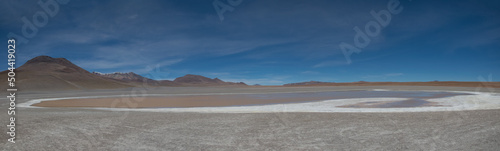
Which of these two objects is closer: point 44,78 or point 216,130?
point 216,130

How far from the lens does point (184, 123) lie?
35.0ft

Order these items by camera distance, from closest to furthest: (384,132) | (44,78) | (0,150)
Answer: (0,150) < (384,132) < (44,78)

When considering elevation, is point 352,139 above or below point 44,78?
below

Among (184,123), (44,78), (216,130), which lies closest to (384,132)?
(216,130)

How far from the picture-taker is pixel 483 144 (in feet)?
22.7

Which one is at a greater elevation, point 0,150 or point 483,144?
point 0,150

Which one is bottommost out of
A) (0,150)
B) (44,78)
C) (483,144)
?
(483,144)

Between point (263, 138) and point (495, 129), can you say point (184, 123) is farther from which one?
point (495, 129)

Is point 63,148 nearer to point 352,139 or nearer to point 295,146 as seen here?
point 295,146

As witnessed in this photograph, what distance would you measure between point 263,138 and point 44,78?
11721 cm

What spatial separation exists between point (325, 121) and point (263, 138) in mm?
3544

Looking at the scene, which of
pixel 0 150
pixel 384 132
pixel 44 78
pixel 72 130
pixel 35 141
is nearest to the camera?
pixel 0 150

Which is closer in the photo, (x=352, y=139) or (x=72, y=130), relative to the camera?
(x=352, y=139)

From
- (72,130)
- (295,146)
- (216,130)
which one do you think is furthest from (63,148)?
(295,146)
